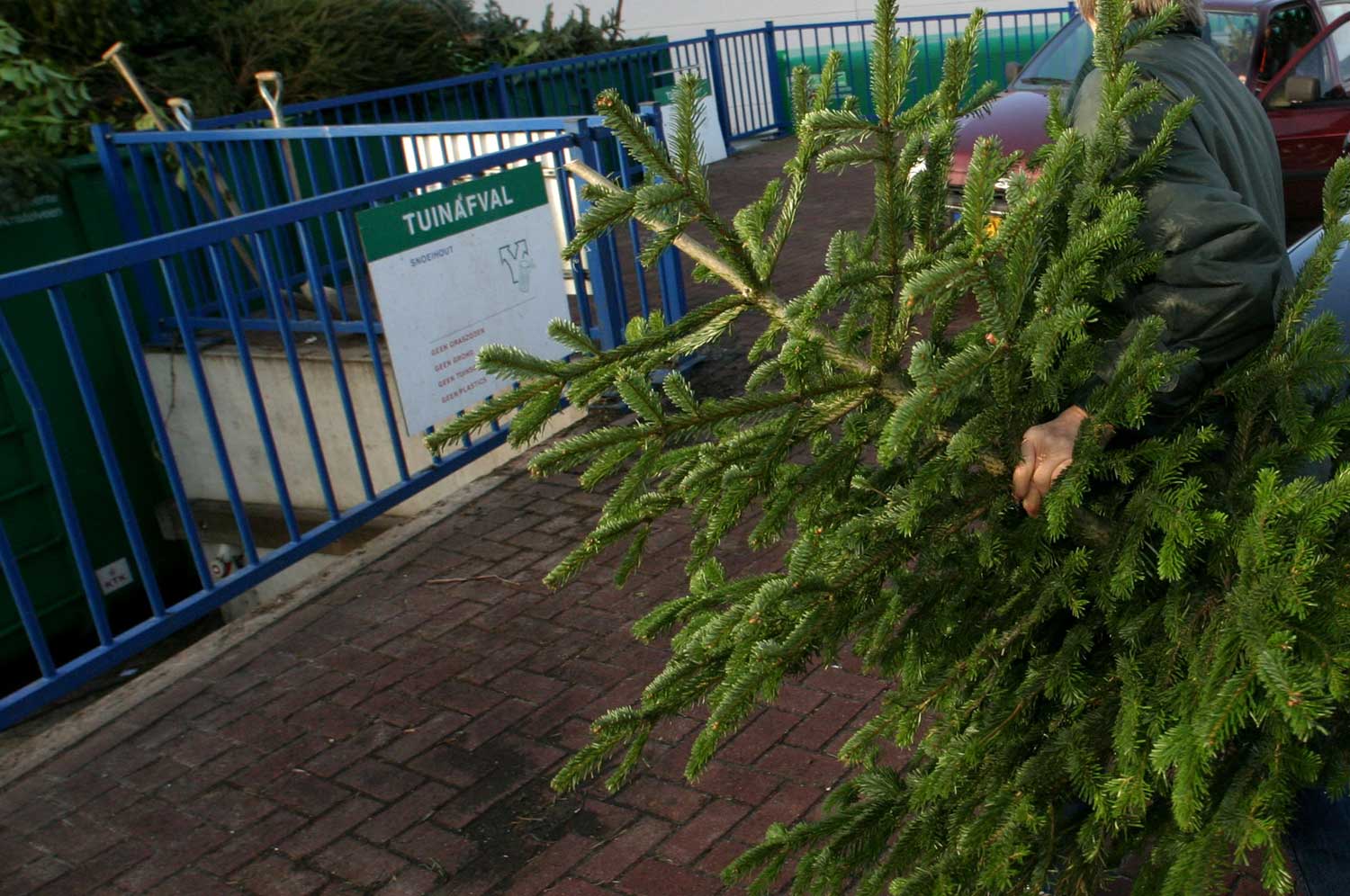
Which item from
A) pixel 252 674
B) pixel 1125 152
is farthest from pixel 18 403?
pixel 1125 152

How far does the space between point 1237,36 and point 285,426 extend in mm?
7382

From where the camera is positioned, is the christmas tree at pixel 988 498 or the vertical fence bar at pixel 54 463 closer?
the christmas tree at pixel 988 498

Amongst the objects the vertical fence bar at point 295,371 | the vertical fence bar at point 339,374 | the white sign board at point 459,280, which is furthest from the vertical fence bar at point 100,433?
the white sign board at point 459,280

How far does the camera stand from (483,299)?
6.21 m

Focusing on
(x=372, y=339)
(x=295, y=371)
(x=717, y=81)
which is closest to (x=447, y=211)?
(x=372, y=339)

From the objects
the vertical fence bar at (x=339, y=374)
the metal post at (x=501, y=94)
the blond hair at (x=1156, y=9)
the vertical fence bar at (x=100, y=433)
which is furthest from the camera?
the metal post at (x=501, y=94)

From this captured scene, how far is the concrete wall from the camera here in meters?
8.02

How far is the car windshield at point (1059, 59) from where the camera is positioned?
30.5 feet

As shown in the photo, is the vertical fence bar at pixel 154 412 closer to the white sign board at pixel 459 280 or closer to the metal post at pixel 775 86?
the white sign board at pixel 459 280

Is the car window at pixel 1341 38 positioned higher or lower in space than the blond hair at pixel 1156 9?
lower

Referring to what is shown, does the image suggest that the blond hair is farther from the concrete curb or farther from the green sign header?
the concrete curb

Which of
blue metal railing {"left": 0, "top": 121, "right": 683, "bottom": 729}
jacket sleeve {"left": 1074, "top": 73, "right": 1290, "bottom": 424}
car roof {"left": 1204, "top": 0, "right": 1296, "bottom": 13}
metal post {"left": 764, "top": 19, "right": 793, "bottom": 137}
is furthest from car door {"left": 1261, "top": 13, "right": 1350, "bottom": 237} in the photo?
metal post {"left": 764, "top": 19, "right": 793, "bottom": 137}

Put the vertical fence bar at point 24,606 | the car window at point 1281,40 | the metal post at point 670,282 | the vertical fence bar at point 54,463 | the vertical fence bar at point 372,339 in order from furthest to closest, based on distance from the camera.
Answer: the car window at point 1281,40, the metal post at point 670,282, the vertical fence bar at point 372,339, the vertical fence bar at point 54,463, the vertical fence bar at point 24,606

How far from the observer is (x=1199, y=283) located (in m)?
2.00
